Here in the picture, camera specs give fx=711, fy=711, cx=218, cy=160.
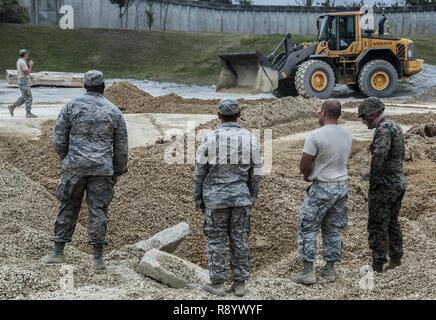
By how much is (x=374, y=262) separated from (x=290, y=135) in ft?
24.5

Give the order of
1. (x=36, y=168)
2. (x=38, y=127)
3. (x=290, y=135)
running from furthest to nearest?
(x=38, y=127), (x=290, y=135), (x=36, y=168)

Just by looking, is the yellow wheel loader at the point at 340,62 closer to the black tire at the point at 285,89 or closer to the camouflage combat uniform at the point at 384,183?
the black tire at the point at 285,89

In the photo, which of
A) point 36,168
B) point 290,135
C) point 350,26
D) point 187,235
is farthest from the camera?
point 350,26

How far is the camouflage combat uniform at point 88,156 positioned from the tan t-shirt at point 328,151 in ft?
5.43

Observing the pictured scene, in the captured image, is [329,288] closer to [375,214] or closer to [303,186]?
[375,214]

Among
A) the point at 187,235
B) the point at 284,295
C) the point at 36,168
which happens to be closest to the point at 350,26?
the point at 36,168

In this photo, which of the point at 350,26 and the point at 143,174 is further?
the point at 350,26

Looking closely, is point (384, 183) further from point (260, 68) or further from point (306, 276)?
point (260, 68)

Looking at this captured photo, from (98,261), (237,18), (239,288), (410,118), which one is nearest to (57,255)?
(98,261)

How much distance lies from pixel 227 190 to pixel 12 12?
116 feet

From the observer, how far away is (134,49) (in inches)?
1448

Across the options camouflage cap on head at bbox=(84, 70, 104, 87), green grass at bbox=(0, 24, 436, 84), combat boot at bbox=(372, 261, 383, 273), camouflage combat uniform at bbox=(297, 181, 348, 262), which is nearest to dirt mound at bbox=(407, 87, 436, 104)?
green grass at bbox=(0, 24, 436, 84)

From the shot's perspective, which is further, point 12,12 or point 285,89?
point 12,12

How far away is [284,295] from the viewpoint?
5367 mm
